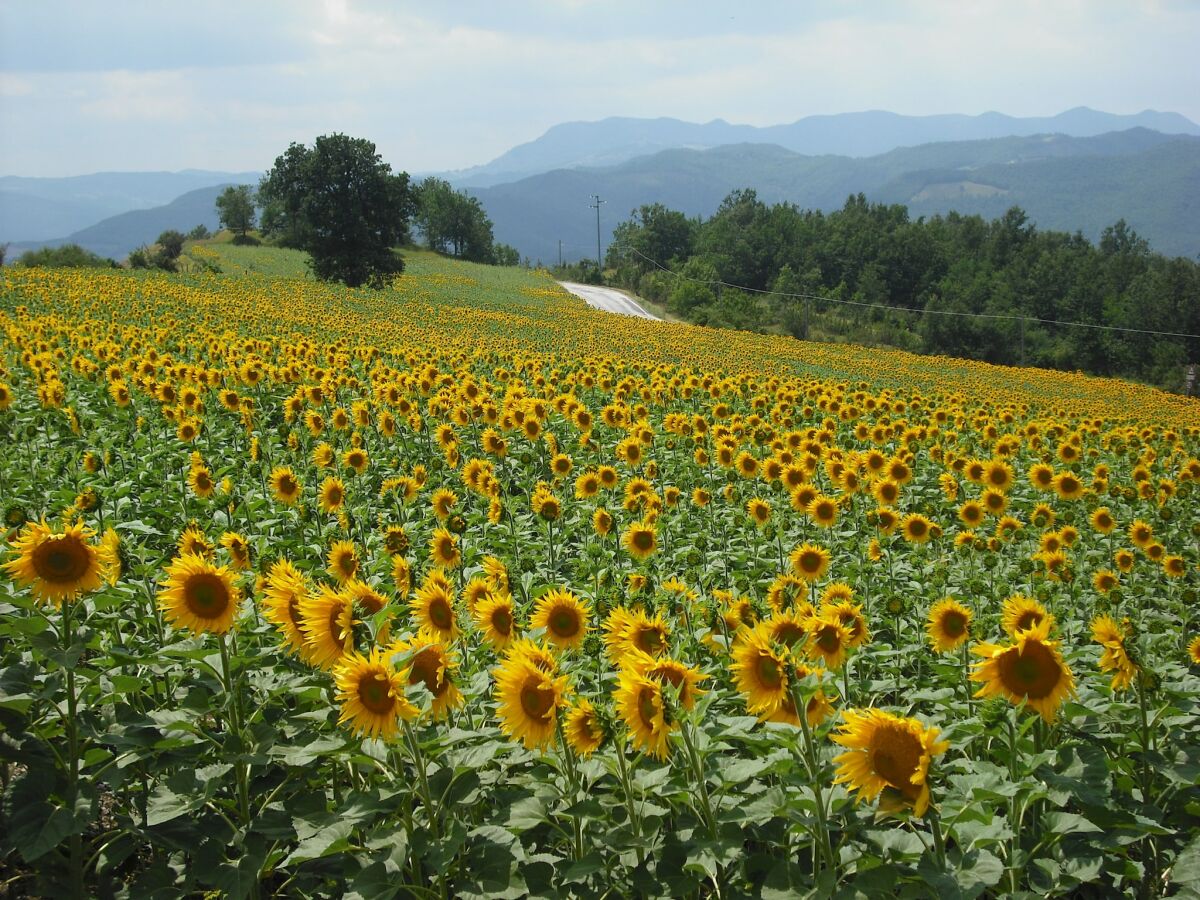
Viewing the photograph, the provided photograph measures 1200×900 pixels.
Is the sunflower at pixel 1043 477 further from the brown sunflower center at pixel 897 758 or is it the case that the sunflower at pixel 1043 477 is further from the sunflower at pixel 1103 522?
the brown sunflower center at pixel 897 758

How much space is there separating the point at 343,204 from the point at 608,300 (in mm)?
26403

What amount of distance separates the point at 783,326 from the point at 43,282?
150 feet

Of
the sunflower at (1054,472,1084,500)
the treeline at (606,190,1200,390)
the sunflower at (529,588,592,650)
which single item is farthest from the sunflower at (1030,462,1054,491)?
the treeline at (606,190,1200,390)

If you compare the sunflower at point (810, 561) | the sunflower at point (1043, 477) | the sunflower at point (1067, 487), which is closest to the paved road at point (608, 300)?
the sunflower at point (1043, 477)

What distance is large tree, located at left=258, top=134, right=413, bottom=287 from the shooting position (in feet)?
154

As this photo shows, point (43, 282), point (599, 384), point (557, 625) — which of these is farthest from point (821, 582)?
point (43, 282)

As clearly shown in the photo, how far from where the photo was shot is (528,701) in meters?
2.68

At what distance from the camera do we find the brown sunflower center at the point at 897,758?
2.25 m

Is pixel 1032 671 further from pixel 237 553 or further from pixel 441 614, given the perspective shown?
pixel 237 553

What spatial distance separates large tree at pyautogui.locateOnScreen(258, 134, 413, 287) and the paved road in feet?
52.7

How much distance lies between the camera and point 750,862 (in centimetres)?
283

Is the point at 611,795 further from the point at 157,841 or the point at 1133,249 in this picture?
the point at 1133,249

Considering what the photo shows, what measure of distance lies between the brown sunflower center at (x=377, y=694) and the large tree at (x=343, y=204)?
4520 centimetres

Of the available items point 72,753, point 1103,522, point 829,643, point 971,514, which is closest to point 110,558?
point 72,753
